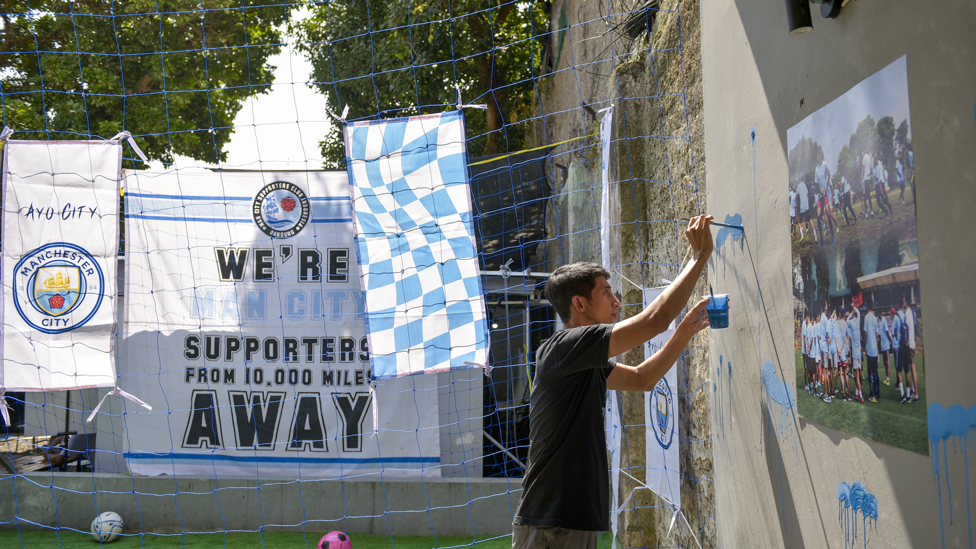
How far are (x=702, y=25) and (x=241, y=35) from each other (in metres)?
9.25

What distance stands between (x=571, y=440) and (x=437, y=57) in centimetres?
757

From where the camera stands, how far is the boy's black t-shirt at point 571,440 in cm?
176

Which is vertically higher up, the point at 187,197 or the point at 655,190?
the point at 187,197

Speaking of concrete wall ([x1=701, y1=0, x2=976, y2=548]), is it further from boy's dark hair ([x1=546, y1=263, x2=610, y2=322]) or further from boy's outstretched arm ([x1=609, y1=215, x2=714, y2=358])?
boy's dark hair ([x1=546, y1=263, x2=610, y2=322])

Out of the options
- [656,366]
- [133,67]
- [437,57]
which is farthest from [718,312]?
[133,67]

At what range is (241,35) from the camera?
32.8 feet

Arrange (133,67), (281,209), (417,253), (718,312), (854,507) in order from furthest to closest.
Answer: (133,67), (281,209), (417,253), (718,312), (854,507)

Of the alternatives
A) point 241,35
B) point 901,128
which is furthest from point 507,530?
point 241,35

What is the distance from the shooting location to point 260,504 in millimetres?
4852

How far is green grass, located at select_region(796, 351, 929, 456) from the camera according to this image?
1.14 meters

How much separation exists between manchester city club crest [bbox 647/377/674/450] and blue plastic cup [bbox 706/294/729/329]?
911 mm

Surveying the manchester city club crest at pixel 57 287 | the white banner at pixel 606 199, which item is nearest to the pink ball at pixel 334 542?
the manchester city club crest at pixel 57 287

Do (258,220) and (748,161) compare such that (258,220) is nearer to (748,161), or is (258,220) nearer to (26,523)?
(26,523)

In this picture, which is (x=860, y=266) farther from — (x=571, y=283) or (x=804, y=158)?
(x=571, y=283)
